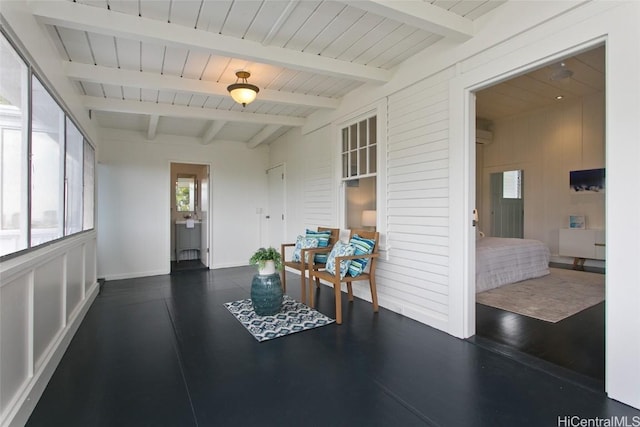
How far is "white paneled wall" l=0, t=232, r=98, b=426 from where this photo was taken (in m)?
1.52

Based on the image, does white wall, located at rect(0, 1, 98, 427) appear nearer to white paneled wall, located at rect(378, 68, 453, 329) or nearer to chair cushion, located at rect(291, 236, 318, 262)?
chair cushion, located at rect(291, 236, 318, 262)

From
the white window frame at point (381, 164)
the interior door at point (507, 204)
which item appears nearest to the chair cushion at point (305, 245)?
the white window frame at point (381, 164)

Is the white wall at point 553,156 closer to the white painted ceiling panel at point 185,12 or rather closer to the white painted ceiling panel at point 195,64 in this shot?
the white painted ceiling panel at point 195,64

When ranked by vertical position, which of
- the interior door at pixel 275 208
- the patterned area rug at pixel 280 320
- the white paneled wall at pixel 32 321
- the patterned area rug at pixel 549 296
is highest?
the interior door at pixel 275 208

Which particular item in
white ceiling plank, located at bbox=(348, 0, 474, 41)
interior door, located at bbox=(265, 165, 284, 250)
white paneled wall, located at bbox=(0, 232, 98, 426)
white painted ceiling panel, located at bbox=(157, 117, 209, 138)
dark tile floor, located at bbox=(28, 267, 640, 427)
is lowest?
dark tile floor, located at bbox=(28, 267, 640, 427)

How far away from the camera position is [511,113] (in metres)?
6.43

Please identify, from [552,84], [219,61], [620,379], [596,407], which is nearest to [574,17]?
[620,379]

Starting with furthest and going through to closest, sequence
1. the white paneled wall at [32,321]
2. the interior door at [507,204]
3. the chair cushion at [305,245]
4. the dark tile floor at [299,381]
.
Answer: the interior door at [507,204]
the chair cushion at [305,245]
the dark tile floor at [299,381]
the white paneled wall at [32,321]

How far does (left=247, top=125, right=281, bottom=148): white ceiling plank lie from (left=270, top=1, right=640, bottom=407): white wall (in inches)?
55.1

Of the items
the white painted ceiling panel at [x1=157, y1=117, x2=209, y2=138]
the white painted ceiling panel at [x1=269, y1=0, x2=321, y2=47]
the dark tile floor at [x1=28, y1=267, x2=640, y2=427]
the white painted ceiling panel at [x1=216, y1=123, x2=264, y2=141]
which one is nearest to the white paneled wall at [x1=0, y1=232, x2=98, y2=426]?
the dark tile floor at [x1=28, y1=267, x2=640, y2=427]

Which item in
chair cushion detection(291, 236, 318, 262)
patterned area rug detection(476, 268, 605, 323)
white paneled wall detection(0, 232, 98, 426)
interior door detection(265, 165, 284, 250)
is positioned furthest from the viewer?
interior door detection(265, 165, 284, 250)

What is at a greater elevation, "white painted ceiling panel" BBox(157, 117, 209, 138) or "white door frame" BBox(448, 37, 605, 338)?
"white painted ceiling panel" BBox(157, 117, 209, 138)

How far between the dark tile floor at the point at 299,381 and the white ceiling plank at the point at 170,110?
2546 millimetres

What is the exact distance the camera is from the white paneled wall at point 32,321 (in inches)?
59.8
